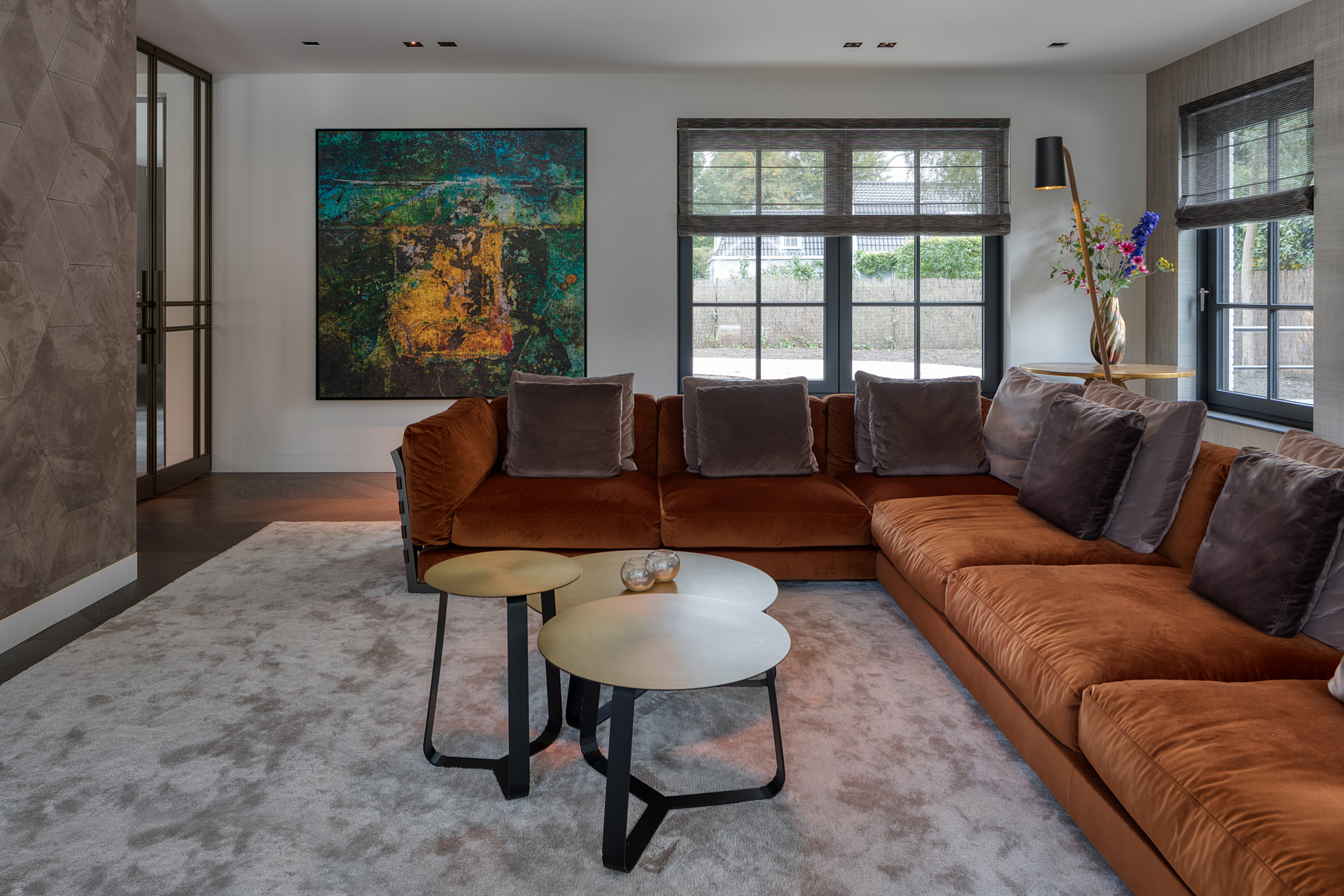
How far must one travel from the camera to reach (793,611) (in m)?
3.45

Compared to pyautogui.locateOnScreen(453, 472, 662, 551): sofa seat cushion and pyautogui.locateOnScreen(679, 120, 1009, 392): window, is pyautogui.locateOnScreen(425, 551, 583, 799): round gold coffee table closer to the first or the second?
pyautogui.locateOnScreen(453, 472, 662, 551): sofa seat cushion

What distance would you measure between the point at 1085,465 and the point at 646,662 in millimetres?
1812

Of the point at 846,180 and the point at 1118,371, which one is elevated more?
the point at 846,180

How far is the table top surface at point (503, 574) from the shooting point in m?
2.15

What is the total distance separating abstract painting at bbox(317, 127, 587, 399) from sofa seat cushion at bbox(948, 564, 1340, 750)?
14.0 ft

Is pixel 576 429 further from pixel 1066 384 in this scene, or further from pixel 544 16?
pixel 544 16

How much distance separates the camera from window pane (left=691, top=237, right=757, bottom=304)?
6.27m

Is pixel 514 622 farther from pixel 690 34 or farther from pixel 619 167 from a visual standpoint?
pixel 619 167

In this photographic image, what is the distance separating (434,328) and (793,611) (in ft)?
12.4

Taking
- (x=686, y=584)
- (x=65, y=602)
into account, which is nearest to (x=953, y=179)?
(x=686, y=584)

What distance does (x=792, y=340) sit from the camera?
638cm

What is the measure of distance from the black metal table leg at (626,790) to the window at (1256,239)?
169 inches

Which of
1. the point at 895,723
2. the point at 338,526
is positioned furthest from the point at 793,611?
the point at 338,526

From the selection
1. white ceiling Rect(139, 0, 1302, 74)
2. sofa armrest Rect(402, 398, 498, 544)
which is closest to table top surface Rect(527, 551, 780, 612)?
sofa armrest Rect(402, 398, 498, 544)
